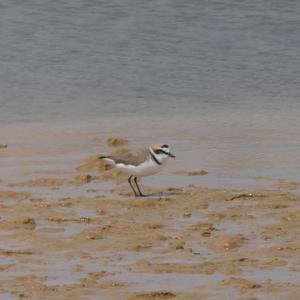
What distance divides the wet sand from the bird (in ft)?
0.77

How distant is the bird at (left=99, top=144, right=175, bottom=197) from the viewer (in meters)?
13.2

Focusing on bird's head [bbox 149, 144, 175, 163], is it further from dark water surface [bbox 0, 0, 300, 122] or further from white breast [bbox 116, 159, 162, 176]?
dark water surface [bbox 0, 0, 300, 122]

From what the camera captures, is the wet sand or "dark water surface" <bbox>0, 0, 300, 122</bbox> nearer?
the wet sand

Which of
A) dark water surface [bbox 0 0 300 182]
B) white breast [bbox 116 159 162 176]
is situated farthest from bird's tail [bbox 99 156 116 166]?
dark water surface [bbox 0 0 300 182]

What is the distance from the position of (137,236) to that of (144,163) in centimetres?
222

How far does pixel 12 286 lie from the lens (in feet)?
30.9

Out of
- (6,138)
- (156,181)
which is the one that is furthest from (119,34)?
(156,181)

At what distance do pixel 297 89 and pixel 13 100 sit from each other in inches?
185

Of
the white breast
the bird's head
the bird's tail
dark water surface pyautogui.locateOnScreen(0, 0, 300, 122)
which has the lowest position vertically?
dark water surface pyautogui.locateOnScreen(0, 0, 300, 122)

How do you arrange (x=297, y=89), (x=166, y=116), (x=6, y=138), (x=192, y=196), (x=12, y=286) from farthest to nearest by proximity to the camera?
(x=297, y=89) → (x=166, y=116) → (x=6, y=138) → (x=192, y=196) → (x=12, y=286)

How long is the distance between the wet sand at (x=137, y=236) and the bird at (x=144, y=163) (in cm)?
24

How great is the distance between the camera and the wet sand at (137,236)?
9.45 m

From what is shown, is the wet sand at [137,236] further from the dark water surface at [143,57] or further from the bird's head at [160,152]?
the dark water surface at [143,57]

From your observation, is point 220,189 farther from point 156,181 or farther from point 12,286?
point 12,286
